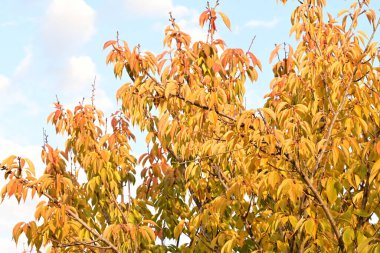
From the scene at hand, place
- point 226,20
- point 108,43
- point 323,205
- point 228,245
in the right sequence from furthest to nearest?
point 226,20 < point 108,43 < point 228,245 < point 323,205

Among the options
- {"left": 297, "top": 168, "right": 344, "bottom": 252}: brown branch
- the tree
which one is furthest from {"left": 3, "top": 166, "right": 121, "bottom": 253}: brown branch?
{"left": 297, "top": 168, "right": 344, "bottom": 252}: brown branch

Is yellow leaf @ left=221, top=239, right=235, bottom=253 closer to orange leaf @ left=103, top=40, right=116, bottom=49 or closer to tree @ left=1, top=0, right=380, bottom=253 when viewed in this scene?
tree @ left=1, top=0, right=380, bottom=253

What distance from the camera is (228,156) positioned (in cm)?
573

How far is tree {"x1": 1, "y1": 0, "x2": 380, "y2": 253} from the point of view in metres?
5.30

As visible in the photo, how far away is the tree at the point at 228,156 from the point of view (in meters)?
5.30

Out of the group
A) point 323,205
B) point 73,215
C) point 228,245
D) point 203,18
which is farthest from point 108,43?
point 323,205

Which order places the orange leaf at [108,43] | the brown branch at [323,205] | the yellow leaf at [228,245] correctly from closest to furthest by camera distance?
the brown branch at [323,205] < the yellow leaf at [228,245] < the orange leaf at [108,43]

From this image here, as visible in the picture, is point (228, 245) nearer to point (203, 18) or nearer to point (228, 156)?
point (228, 156)

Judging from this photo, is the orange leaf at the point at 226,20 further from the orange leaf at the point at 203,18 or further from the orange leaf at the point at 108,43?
the orange leaf at the point at 108,43

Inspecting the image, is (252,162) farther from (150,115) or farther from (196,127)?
(150,115)

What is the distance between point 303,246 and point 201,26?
8.84 ft

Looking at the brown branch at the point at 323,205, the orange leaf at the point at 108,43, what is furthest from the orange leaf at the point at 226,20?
the brown branch at the point at 323,205

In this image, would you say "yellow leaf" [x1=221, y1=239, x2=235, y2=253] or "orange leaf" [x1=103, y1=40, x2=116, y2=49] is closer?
"yellow leaf" [x1=221, y1=239, x2=235, y2=253]

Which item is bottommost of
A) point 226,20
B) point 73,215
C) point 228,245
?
point 228,245
